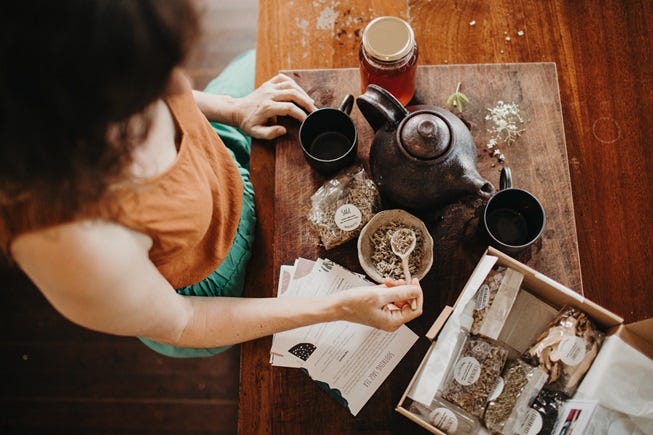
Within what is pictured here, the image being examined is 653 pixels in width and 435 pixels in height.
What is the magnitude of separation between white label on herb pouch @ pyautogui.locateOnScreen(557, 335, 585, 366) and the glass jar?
62 cm

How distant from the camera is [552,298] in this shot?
916 mm

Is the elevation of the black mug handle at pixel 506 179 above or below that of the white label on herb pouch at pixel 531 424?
above

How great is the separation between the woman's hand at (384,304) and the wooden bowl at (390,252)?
0.19ft

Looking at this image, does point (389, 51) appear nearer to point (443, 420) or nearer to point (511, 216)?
point (511, 216)

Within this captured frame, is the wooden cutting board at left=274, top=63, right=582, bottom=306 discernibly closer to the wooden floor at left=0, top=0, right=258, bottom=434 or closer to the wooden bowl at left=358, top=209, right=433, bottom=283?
the wooden bowl at left=358, top=209, right=433, bottom=283

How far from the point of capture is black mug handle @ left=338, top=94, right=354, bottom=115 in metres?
1.03

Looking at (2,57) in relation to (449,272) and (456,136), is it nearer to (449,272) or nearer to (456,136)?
(456,136)

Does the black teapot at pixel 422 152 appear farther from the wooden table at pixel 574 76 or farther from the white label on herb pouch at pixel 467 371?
the wooden table at pixel 574 76

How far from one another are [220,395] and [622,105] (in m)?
1.70

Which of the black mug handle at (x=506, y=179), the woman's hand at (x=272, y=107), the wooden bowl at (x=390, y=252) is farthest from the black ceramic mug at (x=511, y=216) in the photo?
the woman's hand at (x=272, y=107)

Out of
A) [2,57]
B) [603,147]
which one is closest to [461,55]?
[603,147]

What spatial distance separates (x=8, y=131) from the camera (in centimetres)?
48

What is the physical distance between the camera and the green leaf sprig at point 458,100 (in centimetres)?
107

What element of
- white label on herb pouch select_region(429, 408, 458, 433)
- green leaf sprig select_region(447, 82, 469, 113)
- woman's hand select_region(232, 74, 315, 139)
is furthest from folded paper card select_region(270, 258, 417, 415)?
green leaf sprig select_region(447, 82, 469, 113)
